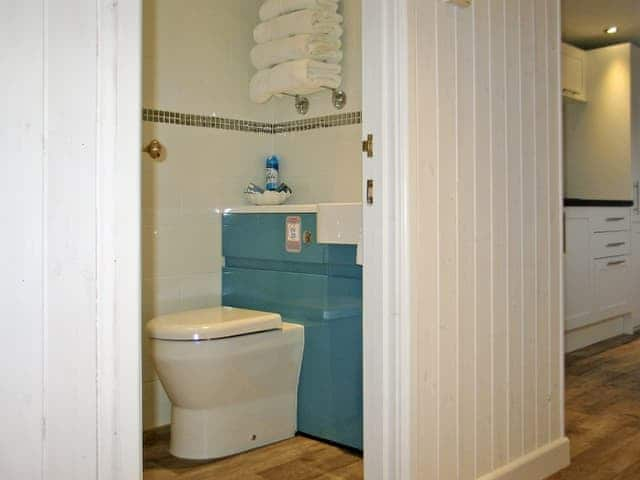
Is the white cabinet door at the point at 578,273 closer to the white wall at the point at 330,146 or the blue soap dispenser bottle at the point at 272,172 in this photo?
the white wall at the point at 330,146

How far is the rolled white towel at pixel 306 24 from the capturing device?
2.82 metres

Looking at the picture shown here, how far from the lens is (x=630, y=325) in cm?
490

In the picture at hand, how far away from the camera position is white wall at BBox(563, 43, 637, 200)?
506cm

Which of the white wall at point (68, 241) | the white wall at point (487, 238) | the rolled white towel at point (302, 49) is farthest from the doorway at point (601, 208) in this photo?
the white wall at point (68, 241)

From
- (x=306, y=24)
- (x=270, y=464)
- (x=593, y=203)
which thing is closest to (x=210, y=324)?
(x=270, y=464)

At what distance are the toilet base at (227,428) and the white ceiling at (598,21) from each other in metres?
3.26

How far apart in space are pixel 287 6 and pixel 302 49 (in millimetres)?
236

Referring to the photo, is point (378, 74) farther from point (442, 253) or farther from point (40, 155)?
point (40, 155)

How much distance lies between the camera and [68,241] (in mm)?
1155

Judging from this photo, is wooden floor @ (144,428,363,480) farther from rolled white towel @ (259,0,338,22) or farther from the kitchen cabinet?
the kitchen cabinet

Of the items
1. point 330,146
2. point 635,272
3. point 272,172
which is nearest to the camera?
point 330,146

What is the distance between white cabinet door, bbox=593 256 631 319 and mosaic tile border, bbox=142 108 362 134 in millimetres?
2343

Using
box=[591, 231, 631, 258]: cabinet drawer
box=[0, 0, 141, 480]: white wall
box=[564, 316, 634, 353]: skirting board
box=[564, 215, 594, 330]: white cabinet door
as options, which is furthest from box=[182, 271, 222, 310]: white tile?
box=[591, 231, 631, 258]: cabinet drawer

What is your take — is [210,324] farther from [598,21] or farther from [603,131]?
[603,131]
